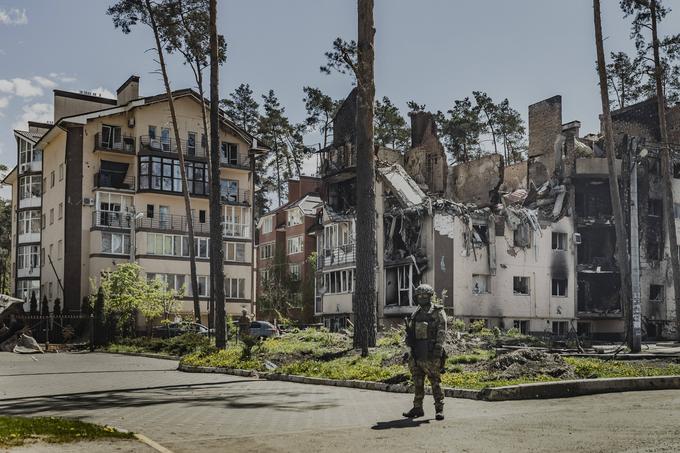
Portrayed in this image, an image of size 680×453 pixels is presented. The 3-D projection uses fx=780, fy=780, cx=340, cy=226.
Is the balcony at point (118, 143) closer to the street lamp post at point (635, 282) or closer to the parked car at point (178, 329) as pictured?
the parked car at point (178, 329)

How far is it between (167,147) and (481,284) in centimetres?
2527

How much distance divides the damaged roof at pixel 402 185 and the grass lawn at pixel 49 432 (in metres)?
39.8

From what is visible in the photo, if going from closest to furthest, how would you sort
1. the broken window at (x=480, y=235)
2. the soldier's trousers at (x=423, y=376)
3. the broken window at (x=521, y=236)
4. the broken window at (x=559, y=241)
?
the soldier's trousers at (x=423, y=376)
the broken window at (x=480, y=235)
the broken window at (x=521, y=236)
the broken window at (x=559, y=241)

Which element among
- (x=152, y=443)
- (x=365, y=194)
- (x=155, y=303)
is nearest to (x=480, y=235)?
(x=155, y=303)

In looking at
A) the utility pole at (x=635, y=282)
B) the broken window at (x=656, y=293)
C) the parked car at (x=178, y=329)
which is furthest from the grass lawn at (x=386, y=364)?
the broken window at (x=656, y=293)

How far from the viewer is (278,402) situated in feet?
42.8

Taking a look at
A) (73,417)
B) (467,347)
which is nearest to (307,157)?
(467,347)

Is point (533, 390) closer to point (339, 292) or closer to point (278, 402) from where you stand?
point (278, 402)

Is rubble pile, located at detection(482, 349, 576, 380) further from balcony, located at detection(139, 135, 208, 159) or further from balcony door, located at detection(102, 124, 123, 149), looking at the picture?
balcony door, located at detection(102, 124, 123, 149)

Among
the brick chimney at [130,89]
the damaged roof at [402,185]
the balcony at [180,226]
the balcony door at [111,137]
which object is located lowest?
the balcony at [180,226]

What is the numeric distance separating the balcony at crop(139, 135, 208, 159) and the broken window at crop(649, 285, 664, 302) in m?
32.1

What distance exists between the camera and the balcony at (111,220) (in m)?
55.0

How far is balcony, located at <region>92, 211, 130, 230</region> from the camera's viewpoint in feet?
180

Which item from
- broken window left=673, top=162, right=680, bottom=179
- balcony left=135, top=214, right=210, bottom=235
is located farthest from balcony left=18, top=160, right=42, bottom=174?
broken window left=673, top=162, right=680, bottom=179
